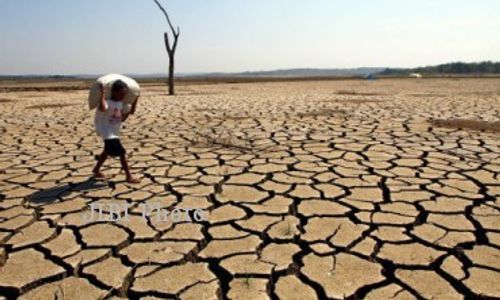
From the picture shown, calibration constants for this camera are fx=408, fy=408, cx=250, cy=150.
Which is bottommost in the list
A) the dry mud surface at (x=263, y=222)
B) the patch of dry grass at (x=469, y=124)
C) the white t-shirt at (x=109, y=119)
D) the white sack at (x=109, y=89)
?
the dry mud surface at (x=263, y=222)

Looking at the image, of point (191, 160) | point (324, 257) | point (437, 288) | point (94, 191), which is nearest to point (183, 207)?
point (94, 191)

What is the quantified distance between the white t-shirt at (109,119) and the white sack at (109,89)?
0.07m

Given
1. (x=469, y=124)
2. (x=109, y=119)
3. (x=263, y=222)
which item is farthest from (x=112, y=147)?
(x=469, y=124)

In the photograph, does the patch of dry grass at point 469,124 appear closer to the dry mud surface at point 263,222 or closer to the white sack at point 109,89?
the dry mud surface at point 263,222

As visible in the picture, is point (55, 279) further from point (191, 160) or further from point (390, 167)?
point (390, 167)

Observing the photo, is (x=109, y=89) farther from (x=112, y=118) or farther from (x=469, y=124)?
(x=469, y=124)

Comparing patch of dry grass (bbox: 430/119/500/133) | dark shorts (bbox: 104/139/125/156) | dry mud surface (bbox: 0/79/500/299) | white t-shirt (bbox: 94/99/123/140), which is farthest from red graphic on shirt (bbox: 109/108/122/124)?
patch of dry grass (bbox: 430/119/500/133)

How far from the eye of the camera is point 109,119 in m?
3.27

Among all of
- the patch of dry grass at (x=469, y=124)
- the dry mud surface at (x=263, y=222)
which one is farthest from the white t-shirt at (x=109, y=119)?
the patch of dry grass at (x=469, y=124)

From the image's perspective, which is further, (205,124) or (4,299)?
(205,124)

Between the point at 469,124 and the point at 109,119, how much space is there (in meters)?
5.55

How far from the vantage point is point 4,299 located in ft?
5.93

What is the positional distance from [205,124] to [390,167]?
3.80 meters

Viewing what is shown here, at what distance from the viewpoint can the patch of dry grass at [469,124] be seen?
19.8 feet
